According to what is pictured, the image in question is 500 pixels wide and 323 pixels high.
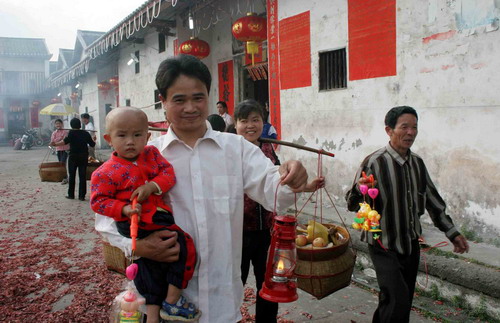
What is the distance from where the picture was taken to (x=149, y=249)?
5.73 feet

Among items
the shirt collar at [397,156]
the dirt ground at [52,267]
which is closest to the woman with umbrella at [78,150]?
the dirt ground at [52,267]

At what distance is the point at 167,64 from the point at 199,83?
165 millimetres

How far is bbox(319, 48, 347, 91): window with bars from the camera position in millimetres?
6880

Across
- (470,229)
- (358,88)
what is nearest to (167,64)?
(470,229)

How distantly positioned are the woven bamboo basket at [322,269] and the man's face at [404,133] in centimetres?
85

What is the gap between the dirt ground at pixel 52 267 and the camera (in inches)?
157

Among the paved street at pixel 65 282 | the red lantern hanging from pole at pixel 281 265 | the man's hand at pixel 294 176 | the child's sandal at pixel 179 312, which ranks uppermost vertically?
the man's hand at pixel 294 176

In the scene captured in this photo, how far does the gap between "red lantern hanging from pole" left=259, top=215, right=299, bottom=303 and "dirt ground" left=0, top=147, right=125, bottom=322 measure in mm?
2549

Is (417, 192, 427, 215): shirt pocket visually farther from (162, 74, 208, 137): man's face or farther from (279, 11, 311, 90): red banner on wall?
(279, 11, 311, 90): red banner on wall

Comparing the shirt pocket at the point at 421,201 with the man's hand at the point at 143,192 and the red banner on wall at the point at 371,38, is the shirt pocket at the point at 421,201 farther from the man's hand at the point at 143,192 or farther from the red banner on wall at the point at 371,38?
the red banner on wall at the point at 371,38

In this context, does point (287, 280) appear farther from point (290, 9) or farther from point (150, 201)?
point (290, 9)

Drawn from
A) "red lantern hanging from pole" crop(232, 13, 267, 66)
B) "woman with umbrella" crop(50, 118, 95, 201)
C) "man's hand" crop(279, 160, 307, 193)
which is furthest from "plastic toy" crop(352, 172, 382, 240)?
"woman with umbrella" crop(50, 118, 95, 201)

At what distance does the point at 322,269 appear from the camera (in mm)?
2793

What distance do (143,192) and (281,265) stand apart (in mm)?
713
